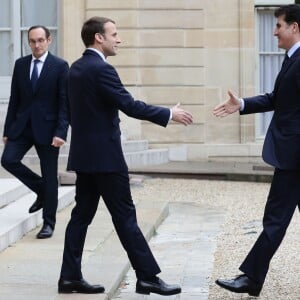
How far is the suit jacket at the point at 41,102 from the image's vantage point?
8117 millimetres

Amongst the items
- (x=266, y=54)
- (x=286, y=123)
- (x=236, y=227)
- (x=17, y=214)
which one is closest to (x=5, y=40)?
(x=266, y=54)

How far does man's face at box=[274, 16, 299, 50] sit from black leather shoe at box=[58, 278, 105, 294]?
6.38 feet

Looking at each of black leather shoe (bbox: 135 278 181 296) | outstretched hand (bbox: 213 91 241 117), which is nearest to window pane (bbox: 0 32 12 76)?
outstretched hand (bbox: 213 91 241 117)

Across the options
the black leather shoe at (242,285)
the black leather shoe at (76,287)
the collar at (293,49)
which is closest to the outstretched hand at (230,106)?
the collar at (293,49)

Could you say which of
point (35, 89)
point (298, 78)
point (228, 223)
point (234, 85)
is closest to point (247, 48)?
point (234, 85)

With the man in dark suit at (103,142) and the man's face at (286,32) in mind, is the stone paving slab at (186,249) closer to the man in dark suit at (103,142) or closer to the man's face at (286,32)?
the man in dark suit at (103,142)

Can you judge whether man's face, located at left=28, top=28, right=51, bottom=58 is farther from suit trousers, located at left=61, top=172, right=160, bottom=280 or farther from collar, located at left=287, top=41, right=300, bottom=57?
collar, located at left=287, top=41, right=300, bottom=57

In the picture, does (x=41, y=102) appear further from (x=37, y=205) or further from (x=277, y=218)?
(x=277, y=218)

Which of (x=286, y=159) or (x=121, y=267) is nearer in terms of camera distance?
(x=286, y=159)

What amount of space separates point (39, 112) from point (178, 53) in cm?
924

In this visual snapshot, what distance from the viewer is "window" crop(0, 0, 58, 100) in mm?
17406

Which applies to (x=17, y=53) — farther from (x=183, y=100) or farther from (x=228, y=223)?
(x=228, y=223)

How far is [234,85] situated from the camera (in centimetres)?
1741

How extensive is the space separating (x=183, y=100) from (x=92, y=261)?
994 centimetres
